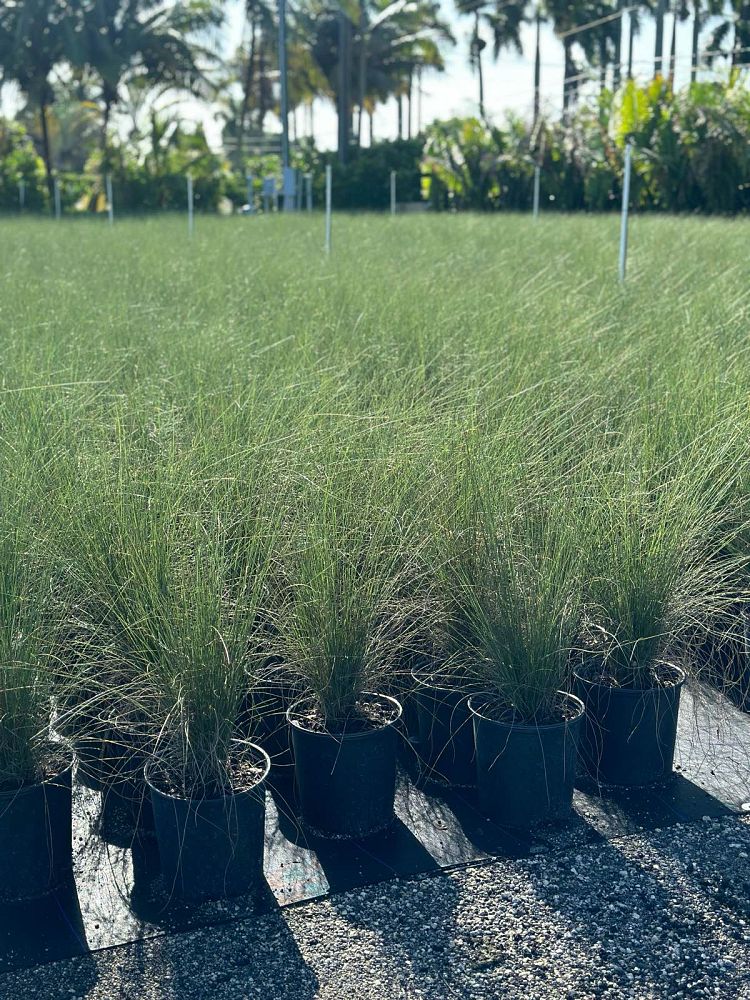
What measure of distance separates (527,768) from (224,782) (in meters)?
0.67

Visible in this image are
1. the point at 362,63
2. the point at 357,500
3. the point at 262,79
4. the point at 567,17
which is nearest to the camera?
the point at 357,500

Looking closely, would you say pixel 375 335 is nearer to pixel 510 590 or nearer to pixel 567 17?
pixel 510 590

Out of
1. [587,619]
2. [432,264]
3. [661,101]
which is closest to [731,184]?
[661,101]

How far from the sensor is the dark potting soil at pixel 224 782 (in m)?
2.07

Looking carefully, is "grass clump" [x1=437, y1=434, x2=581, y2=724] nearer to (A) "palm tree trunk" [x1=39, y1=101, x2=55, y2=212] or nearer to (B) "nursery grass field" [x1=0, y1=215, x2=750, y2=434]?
(B) "nursery grass field" [x1=0, y1=215, x2=750, y2=434]

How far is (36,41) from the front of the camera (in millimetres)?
26562

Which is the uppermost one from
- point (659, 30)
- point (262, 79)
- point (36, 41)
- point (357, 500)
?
point (262, 79)

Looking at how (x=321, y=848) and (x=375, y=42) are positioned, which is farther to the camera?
(x=375, y=42)

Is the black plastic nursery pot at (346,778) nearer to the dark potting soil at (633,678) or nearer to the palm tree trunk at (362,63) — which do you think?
the dark potting soil at (633,678)

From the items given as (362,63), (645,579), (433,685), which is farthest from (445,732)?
(362,63)

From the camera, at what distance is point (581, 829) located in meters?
2.29

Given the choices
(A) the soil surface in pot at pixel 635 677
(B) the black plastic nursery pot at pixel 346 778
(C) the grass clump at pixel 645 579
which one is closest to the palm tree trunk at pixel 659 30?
(C) the grass clump at pixel 645 579

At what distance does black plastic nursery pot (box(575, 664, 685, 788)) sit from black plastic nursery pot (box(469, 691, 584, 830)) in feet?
0.60

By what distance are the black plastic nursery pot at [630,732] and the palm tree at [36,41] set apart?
1065 inches
